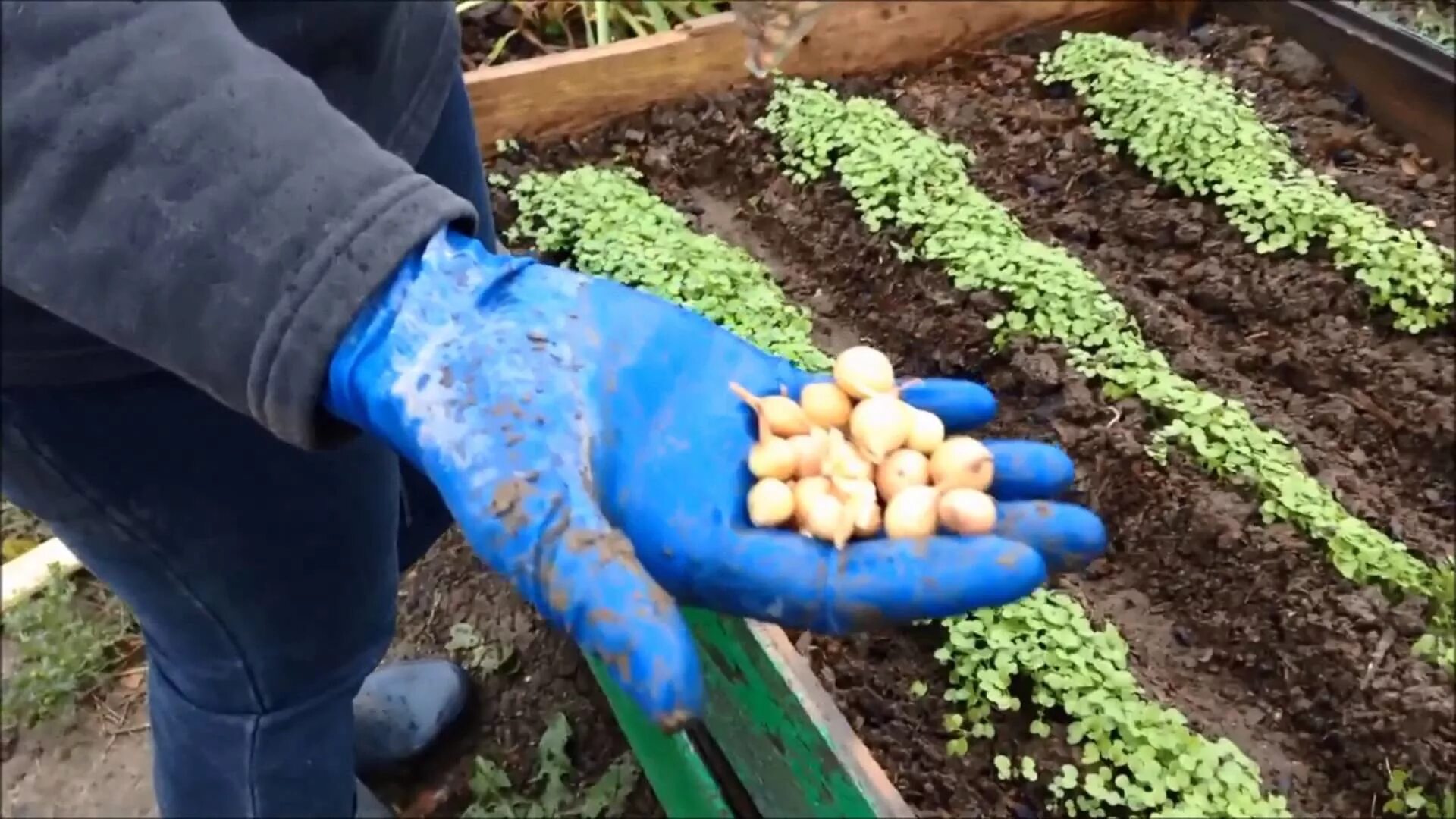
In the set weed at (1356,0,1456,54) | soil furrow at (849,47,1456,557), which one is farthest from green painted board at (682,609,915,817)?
weed at (1356,0,1456,54)

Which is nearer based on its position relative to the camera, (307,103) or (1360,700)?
(307,103)

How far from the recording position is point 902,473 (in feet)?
4.03

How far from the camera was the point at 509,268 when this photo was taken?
1038 millimetres

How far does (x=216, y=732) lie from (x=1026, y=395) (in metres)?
1.71

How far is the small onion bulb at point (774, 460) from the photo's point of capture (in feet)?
3.76

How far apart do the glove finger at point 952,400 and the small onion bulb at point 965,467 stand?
0.11m

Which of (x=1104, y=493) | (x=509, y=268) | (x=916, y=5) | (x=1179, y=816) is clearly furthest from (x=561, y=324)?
(x=916, y=5)

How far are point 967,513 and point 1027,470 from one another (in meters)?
0.14

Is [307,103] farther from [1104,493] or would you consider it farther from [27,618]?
[27,618]

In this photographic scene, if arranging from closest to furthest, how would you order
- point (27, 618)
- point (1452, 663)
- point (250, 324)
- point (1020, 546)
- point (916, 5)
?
point (250, 324) < point (1020, 546) < point (1452, 663) < point (27, 618) < point (916, 5)

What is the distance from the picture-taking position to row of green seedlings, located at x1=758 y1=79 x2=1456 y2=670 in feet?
6.99

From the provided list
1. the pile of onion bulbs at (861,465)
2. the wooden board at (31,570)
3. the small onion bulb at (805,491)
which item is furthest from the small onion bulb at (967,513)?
the wooden board at (31,570)

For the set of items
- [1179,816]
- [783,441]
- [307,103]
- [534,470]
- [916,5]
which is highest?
[307,103]

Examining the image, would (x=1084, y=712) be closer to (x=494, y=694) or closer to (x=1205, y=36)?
(x=494, y=694)
